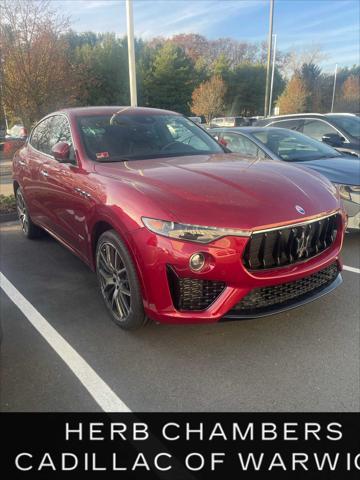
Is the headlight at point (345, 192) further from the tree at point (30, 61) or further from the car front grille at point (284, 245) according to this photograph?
the tree at point (30, 61)

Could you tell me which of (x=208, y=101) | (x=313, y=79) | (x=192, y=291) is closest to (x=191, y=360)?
(x=192, y=291)

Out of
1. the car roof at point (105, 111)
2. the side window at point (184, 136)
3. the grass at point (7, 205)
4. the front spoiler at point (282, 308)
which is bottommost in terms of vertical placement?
the grass at point (7, 205)

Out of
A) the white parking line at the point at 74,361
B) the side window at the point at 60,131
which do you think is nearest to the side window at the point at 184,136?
the side window at the point at 60,131

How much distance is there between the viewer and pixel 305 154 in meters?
5.82

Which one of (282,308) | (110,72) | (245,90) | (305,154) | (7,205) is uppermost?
(110,72)

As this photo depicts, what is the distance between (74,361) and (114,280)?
0.66 m

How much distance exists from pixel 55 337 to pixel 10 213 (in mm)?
4226

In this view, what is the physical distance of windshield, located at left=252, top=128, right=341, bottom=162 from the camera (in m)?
5.74

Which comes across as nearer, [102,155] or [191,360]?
[191,360]

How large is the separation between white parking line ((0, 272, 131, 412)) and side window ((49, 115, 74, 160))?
1411 millimetres

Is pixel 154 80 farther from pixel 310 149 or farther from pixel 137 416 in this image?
pixel 137 416

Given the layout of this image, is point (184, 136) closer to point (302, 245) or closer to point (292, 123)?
point (302, 245)

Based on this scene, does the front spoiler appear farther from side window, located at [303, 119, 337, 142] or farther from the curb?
side window, located at [303, 119, 337, 142]

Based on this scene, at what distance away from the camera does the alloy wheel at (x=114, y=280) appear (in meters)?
3.02
